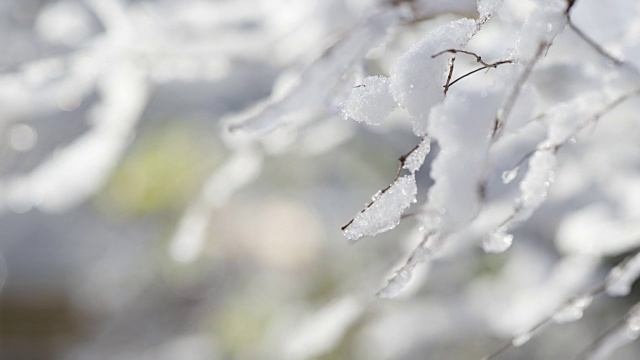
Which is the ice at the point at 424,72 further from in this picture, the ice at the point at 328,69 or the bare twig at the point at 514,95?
the ice at the point at 328,69

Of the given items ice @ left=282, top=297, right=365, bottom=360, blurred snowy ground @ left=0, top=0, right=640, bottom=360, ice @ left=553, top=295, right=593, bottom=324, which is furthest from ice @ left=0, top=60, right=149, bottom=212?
ice @ left=553, top=295, right=593, bottom=324

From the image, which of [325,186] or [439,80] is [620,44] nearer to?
[439,80]

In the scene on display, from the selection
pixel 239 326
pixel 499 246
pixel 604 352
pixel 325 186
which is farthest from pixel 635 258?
pixel 239 326

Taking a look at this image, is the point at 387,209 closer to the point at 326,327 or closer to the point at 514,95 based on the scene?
the point at 514,95

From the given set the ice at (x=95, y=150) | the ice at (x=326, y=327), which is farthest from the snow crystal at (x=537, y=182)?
the ice at (x=95, y=150)

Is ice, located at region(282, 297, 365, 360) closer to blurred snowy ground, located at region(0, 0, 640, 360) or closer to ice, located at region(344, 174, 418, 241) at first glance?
blurred snowy ground, located at region(0, 0, 640, 360)

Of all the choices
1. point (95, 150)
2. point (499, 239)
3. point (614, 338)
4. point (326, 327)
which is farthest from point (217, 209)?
point (499, 239)
